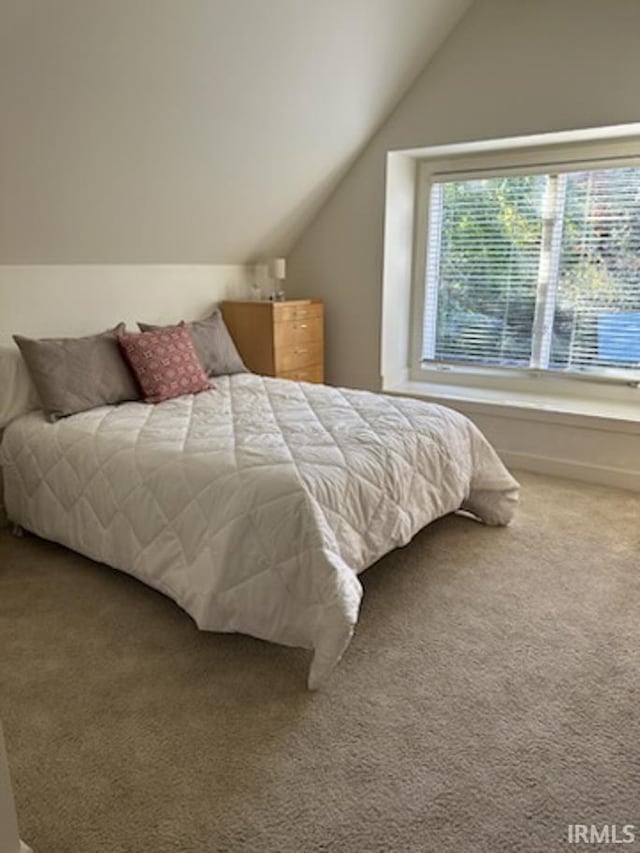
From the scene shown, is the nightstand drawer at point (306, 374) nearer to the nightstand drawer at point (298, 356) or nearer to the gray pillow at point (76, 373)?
the nightstand drawer at point (298, 356)

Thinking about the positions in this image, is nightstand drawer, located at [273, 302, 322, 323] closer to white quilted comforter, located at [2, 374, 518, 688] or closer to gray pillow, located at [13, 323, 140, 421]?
white quilted comforter, located at [2, 374, 518, 688]

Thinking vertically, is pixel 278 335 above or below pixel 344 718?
above

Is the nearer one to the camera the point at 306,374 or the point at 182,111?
the point at 182,111

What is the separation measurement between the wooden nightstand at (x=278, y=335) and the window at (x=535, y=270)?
33.6 inches

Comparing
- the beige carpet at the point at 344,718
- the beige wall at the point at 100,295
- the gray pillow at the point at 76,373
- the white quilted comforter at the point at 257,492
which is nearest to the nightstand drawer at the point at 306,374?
the beige wall at the point at 100,295

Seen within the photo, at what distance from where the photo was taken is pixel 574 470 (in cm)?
355

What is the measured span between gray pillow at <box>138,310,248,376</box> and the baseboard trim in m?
1.77

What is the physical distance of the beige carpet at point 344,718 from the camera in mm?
1377

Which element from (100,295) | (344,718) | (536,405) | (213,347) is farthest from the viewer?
(536,405)

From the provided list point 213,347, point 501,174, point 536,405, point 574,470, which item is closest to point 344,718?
point 213,347

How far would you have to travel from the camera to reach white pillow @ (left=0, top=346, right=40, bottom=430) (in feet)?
9.12

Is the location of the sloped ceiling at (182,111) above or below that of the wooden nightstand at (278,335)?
above

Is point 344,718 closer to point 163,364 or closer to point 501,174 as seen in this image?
point 163,364

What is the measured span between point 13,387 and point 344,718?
2.10 m
